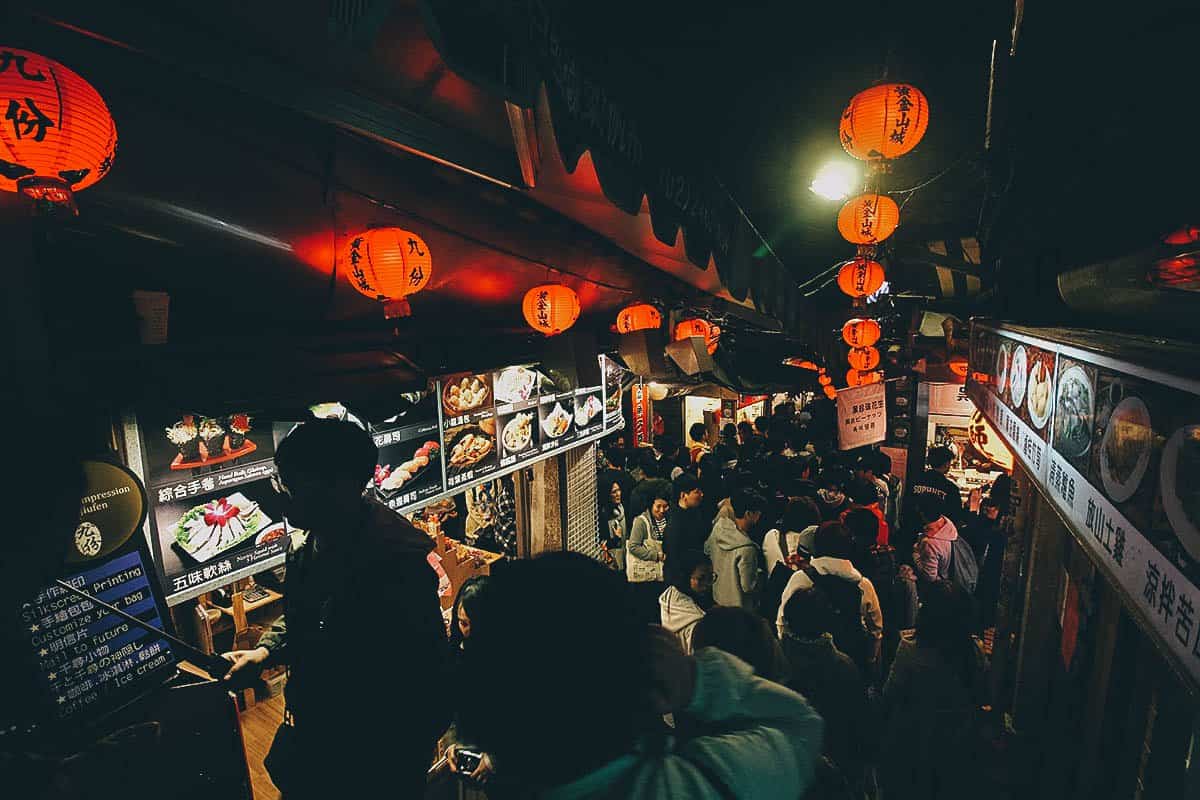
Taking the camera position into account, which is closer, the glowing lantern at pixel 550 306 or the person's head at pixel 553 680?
the person's head at pixel 553 680

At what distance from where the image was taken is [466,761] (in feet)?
9.28

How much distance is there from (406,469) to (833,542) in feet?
15.7

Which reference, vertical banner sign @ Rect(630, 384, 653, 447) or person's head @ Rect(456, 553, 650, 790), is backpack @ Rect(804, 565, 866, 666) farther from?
vertical banner sign @ Rect(630, 384, 653, 447)

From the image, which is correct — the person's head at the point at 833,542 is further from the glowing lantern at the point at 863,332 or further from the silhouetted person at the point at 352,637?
the glowing lantern at the point at 863,332

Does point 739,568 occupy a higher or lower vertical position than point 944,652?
lower

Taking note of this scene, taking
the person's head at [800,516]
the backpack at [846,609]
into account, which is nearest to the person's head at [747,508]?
the person's head at [800,516]

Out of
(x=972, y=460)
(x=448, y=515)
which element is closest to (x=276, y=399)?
(x=448, y=515)

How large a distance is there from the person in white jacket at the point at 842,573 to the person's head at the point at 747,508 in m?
1.52

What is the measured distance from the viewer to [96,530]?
11.2 ft

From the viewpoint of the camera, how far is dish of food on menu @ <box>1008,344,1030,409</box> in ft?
13.8

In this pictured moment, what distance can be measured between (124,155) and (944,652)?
6319mm

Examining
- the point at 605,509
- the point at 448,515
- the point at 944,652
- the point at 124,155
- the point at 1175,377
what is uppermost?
the point at 124,155

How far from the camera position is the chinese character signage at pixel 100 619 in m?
3.15

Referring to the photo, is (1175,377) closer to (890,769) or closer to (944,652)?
(944,652)
